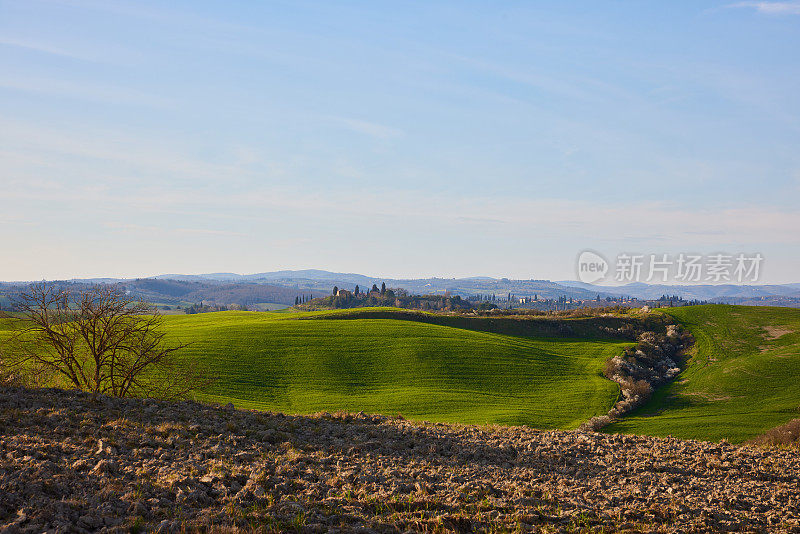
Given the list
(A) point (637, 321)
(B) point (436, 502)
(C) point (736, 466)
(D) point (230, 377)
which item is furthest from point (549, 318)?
(B) point (436, 502)

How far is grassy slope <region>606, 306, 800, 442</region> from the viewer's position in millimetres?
46094

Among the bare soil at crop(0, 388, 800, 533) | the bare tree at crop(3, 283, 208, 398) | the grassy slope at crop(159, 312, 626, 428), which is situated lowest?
the grassy slope at crop(159, 312, 626, 428)

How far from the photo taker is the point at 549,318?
96250 millimetres

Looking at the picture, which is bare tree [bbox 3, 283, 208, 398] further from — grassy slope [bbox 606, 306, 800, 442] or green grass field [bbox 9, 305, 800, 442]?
grassy slope [bbox 606, 306, 800, 442]

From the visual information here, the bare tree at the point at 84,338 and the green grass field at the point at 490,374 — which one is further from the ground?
the bare tree at the point at 84,338

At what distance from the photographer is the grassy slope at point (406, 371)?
1871 inches

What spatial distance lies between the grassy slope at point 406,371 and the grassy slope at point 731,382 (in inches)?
286

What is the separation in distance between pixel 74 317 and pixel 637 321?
92576 millimetres

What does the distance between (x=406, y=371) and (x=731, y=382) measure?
135 feet

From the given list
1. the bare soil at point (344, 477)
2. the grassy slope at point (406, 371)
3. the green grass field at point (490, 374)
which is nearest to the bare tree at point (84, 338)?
the bare soil at point (344, 477)

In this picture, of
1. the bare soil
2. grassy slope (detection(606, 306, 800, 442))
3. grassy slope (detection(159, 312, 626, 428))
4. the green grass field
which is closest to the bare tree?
the bare soil

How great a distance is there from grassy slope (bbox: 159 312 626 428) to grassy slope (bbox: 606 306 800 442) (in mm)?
7259

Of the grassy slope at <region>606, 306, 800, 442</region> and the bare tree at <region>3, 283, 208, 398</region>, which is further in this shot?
the grassy slope at <region>606, 306, 800, 442</region>

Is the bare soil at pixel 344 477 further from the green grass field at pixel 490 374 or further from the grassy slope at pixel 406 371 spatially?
the grassy slope at pixel 406 371
